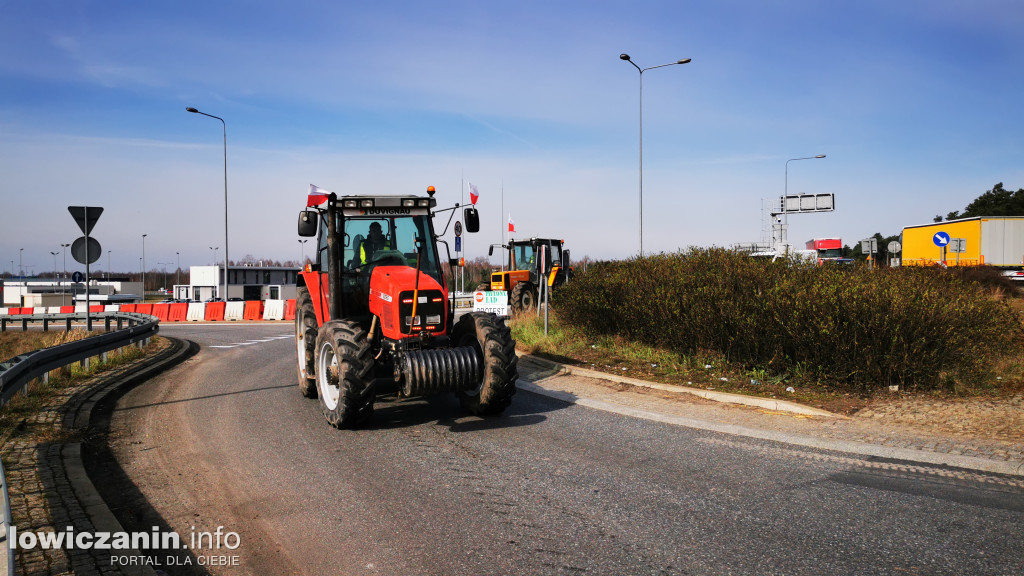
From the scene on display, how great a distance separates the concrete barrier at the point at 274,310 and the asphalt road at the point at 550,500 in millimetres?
23411

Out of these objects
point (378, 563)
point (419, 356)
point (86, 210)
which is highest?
point (86, 210)

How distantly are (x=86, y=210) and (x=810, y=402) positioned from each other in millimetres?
12085

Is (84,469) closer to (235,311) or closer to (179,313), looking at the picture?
(235,311)

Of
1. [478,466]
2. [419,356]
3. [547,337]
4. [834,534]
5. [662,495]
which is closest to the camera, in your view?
[834,534]

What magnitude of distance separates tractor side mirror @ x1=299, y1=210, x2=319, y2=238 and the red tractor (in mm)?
11

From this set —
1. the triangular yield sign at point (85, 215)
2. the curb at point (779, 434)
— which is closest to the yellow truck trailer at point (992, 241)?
the curb at point (779, 434)

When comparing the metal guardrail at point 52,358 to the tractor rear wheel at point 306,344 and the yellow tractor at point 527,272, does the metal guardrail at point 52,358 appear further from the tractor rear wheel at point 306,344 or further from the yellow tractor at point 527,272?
the yellow tractor at point 527,272

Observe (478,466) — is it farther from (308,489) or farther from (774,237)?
(774,237)

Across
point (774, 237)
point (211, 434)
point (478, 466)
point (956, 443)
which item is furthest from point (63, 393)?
point (774, 237)

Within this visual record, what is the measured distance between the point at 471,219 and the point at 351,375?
7.46 ft

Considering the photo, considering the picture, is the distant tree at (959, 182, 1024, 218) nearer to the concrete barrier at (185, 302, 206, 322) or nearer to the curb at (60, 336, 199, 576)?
the concrete barrier at (185, 302, 206, 322)

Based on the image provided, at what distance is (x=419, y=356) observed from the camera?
22.6ft

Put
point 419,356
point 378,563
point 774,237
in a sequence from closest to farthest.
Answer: point 378,563, point 419,356, point 774,237

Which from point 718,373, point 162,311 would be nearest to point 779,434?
point 718,373
